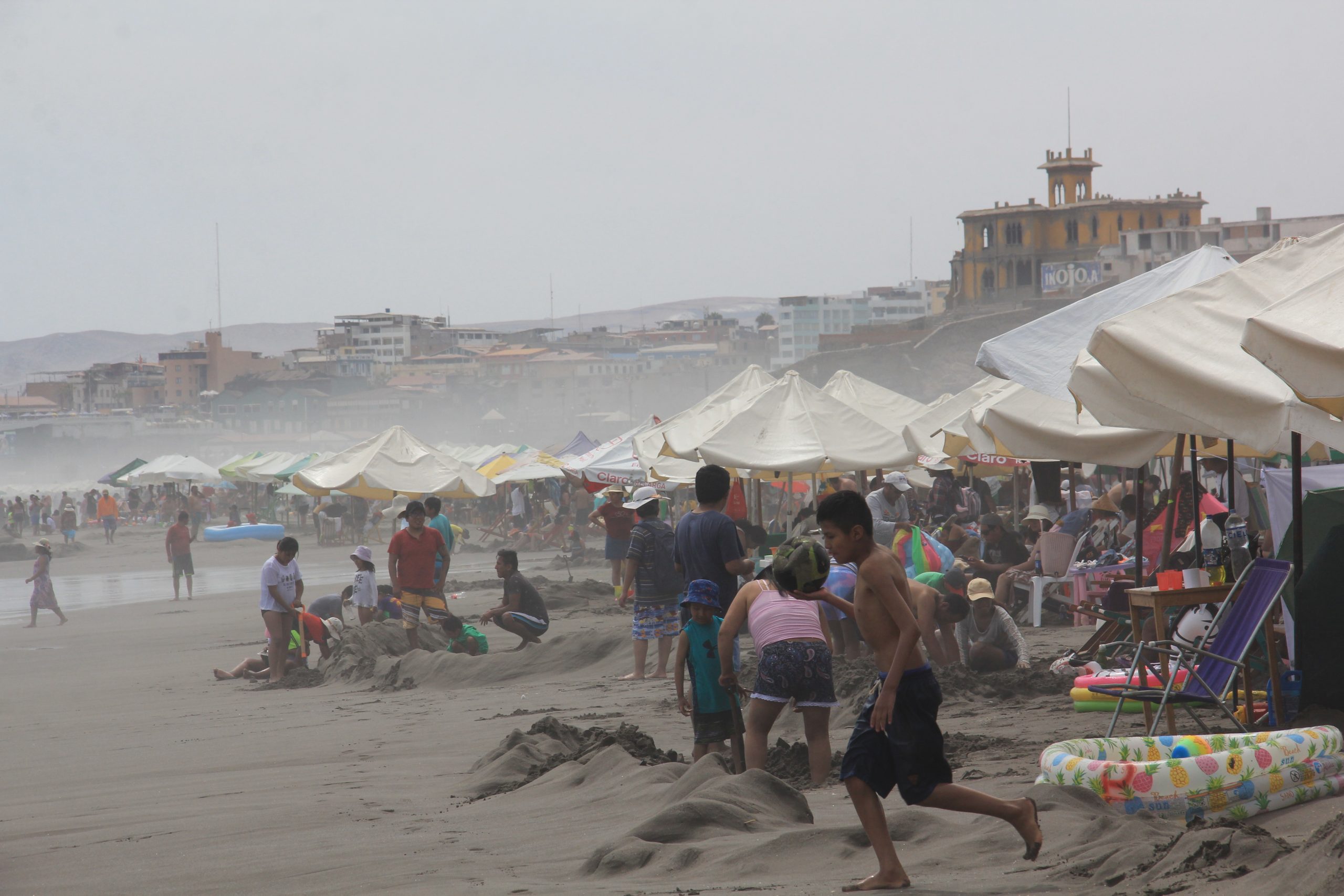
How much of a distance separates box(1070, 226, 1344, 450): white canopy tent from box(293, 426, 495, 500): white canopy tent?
1233 cm

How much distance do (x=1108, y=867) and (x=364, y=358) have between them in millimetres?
121853

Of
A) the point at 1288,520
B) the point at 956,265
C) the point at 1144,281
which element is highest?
the point at 956,265

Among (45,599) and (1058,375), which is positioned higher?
(1058,375)

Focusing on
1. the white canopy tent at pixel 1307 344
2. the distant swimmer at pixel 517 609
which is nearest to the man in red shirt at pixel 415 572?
the distant swimmer at pixel 517 609

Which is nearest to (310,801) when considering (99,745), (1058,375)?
(99,745)

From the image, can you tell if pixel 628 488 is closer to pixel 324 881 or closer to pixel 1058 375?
pixel 1058 375

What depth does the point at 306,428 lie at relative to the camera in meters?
101

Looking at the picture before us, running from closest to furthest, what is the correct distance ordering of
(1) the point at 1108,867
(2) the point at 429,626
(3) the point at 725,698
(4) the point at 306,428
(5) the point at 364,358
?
1. (1) the point at 1108,867
2. (3) the point at 725,698
3. (2) the point at 429,626
4. (4) the point at 306,428
5. (5) the point at 364,358

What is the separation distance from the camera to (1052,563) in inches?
419

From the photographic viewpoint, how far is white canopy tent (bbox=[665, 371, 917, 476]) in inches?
431

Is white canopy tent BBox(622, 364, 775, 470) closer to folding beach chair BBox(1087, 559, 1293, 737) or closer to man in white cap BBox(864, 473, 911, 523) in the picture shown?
man in white cap BBox(864, 473, 911, 523)

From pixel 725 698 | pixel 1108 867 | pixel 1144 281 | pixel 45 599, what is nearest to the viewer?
pixel 1108 867

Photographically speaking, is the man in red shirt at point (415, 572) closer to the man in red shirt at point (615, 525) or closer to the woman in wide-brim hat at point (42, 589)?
the man in red shirt at point (615, 525)

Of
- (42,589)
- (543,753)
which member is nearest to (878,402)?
(543,753)
